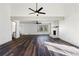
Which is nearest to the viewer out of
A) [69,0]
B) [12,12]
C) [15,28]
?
[69,0]

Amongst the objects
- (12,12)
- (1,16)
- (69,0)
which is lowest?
(69,0)

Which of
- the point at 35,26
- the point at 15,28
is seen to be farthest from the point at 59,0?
the point at 35,26

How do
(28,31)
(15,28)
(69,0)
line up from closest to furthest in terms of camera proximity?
(69,0) < (15,28) < (28,31)

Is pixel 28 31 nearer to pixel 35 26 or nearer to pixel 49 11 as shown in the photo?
pixel 35 26

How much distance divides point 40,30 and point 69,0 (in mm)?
18614

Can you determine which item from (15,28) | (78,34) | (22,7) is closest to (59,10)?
(22,7)

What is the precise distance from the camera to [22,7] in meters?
10.4

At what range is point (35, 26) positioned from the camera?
781 inches

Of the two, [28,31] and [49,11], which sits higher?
[49,11]

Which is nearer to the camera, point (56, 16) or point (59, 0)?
point (59, 0)

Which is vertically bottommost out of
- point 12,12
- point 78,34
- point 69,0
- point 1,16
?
point 78,34

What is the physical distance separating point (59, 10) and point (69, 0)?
8.82 meters

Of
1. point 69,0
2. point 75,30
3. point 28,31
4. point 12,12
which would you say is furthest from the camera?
point 28,31

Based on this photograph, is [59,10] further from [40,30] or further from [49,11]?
[40,30]
